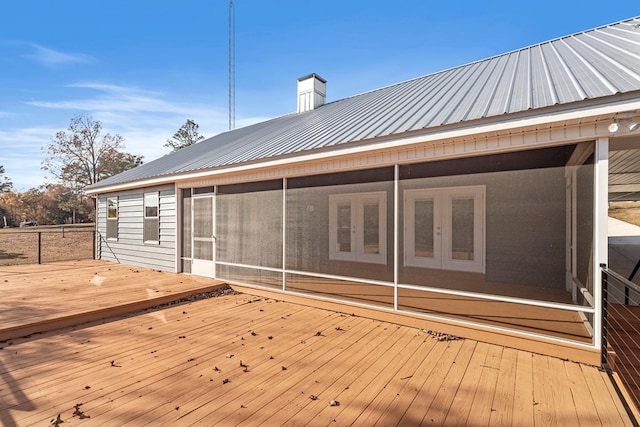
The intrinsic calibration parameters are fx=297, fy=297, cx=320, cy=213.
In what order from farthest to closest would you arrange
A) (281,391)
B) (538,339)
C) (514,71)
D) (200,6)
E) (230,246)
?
(200,6), (230,246), (514,71), (538,339), (281,391)

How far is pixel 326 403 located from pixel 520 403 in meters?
1.47

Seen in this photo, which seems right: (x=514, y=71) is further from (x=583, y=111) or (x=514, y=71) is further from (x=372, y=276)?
(x=372, y=276)

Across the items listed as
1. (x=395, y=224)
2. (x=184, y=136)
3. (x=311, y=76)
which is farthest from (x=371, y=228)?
(x=184, y=136)

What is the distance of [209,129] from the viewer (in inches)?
1345

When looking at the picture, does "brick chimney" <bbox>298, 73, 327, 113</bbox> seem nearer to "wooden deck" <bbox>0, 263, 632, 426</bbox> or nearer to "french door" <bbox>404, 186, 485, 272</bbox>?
"french door" <bbox>404, 186, 485, 272</bbox>

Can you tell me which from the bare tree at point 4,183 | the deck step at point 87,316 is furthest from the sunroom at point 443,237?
the bare tree at point 4,183

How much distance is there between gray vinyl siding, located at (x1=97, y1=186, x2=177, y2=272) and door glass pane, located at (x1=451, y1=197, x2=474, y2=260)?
6.21m

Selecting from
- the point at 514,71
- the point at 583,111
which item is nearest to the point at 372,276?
the point at 583,111

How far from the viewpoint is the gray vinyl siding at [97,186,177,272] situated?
7457 mm

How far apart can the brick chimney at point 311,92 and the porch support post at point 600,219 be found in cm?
843

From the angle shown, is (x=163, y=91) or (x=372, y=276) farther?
(x=163, y=91)

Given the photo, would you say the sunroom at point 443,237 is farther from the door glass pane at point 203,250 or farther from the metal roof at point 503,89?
the door glass pane at point 203,250

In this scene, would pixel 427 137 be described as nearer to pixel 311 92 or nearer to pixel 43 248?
pixel 311 92

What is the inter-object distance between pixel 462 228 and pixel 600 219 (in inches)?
57.9
